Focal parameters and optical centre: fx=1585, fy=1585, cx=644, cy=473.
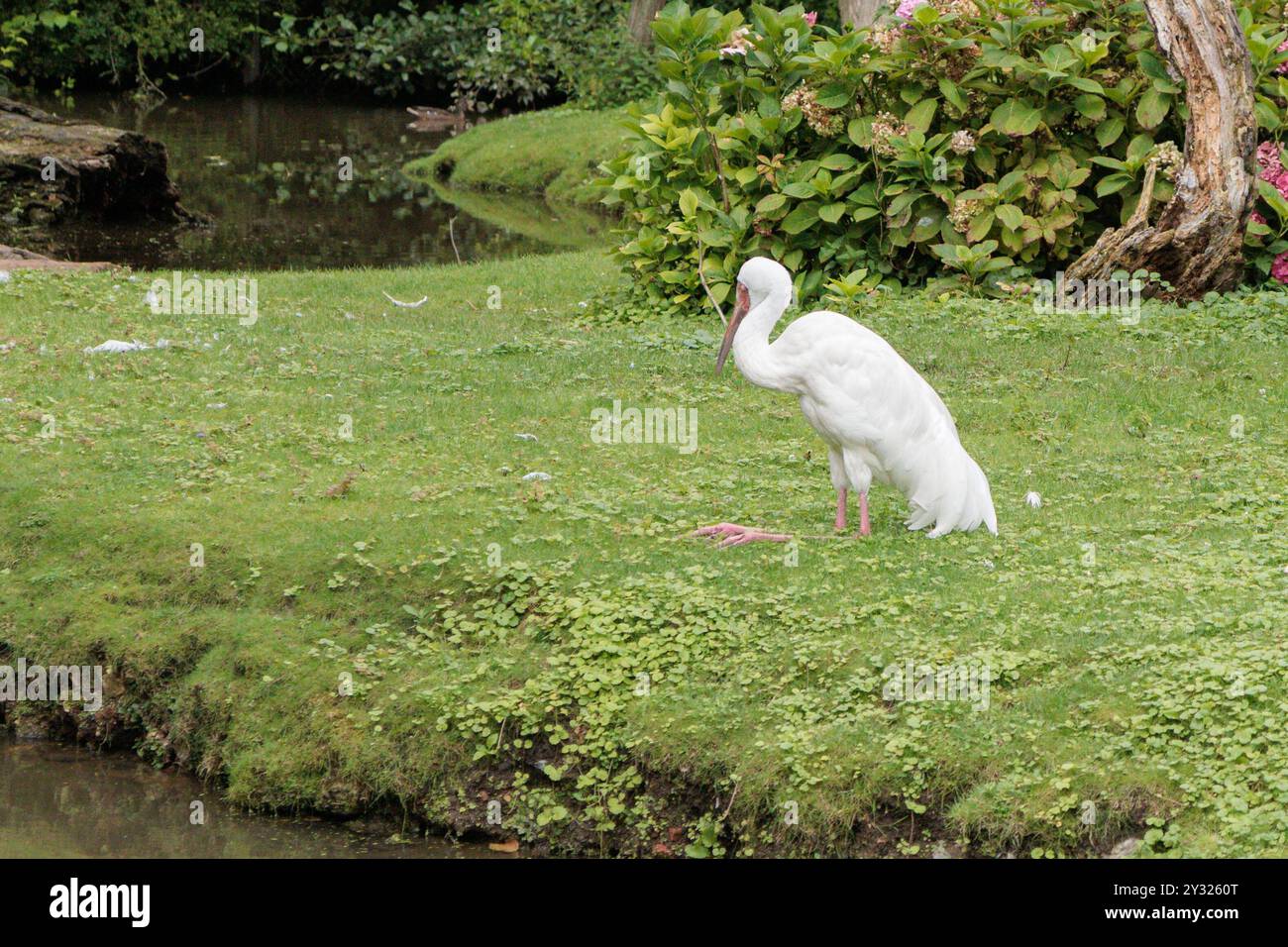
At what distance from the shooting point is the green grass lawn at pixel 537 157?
2155cm

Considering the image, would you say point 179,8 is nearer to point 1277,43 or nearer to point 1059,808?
point 1277,43

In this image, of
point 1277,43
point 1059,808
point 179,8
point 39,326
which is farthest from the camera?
point 179,8

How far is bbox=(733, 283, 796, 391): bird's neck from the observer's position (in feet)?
22.9

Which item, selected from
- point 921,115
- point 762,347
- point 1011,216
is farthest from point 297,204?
point 762,347

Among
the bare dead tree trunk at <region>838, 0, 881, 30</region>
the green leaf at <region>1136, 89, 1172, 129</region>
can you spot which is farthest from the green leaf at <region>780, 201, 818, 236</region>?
the bare dead tree trunk at <region>838, 0, 881, 30</region>

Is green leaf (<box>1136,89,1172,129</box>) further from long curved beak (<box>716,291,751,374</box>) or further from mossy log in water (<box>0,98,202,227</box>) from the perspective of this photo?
mossy log in water (<box>0,98,202,227</box>)

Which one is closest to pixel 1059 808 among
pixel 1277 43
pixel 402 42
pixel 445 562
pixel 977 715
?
pixel 977 715

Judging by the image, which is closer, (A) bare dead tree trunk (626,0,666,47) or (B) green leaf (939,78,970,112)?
(B) green leaf (939,78,970,112)

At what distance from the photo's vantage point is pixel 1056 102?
11.9 meters

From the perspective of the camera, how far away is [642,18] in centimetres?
2469

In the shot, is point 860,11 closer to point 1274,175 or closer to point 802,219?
point 802,219

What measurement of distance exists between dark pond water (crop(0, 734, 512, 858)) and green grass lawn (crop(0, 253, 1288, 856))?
134 millimetres

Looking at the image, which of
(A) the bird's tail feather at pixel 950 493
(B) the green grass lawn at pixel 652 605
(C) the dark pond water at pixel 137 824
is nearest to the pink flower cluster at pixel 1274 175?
(B) the green grass lawn at pixel 652 605

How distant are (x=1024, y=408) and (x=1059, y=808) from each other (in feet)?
14.2
